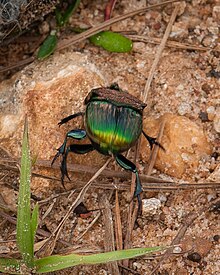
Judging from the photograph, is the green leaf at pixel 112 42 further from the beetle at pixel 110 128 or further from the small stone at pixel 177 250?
the small stone at pixel 177 250

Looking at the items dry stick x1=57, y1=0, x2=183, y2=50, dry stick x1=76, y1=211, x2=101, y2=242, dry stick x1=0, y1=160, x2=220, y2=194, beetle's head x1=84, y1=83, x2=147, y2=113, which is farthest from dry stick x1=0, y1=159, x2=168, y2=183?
dry stick x1=57, y1=0, x2=183, y2=50

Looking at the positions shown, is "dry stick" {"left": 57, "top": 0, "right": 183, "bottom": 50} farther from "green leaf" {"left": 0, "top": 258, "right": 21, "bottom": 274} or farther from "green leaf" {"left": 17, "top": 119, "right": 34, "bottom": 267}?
"green leaf" {"left": 0, "top": 258, "right": 21, "bottom": 274}

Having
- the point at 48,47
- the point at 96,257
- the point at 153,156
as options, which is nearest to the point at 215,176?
the point at 153,156

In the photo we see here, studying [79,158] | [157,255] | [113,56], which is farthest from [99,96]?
[157,255]

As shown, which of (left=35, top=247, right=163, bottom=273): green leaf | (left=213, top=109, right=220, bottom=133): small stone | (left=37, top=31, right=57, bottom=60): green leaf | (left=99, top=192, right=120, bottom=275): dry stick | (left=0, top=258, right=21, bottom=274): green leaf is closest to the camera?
(left=35, top=247, right=163, bottom=273): green leaf

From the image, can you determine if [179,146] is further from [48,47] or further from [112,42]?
[48,47]

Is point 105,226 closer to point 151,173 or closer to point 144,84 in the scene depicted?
point 151,173

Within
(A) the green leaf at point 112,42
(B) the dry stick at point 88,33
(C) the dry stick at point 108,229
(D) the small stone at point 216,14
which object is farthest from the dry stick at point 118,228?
(D) the small stone at point 216,14
